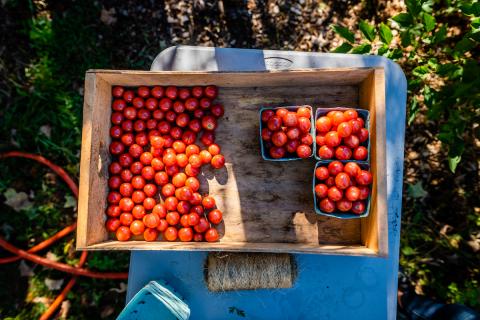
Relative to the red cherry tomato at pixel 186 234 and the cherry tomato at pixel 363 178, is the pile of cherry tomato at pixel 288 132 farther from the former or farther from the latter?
the red cherry tomato at pixel 186 234

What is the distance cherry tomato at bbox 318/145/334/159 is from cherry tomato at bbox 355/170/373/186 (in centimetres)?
21

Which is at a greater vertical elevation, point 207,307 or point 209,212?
point 209,212

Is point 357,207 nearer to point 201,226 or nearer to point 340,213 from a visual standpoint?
point 340,213

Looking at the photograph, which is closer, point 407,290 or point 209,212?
point 209,212

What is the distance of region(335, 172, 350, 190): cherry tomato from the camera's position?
2287mm

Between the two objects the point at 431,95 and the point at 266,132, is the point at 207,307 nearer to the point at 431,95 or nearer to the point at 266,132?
the point at 266,132

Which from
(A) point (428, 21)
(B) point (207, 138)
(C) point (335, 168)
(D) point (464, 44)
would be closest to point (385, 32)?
(A) point (428, 21)

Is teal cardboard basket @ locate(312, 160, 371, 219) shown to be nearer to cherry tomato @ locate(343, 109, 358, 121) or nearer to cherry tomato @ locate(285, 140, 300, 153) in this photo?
cherry tomato @ locate(285, 140, 300, 153)

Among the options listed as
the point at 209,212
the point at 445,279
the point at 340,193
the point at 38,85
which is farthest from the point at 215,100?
the point at 445,279

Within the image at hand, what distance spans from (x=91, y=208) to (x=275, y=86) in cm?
144

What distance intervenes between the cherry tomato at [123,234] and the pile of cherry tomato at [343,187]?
127cm

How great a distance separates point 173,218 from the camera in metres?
2.51

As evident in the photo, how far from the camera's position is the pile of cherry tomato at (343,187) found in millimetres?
2305

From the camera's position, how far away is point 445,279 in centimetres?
356
